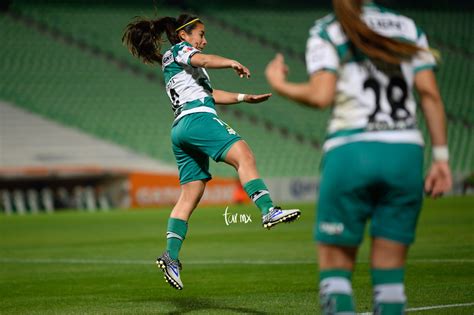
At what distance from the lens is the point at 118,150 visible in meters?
30.7

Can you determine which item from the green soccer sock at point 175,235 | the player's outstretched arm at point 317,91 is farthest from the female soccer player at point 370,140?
the green soccer sock at point 175,235

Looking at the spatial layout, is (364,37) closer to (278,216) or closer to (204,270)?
(278,216)

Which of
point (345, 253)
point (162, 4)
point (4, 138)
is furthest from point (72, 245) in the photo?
point (162, 4)

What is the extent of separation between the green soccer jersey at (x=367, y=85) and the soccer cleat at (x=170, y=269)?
3423 mm

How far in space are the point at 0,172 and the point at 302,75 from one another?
13948 mm

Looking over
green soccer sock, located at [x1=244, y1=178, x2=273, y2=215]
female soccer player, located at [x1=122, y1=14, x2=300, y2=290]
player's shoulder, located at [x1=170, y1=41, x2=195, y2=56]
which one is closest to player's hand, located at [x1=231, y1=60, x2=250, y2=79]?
female soccer player, located at [x1=122, y1=14, x2=300, y2=290]

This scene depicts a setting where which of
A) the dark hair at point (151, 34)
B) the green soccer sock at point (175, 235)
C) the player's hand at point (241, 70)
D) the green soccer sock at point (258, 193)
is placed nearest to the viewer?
the player's hand at point (241, 70)

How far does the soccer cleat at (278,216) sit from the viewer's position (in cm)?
706

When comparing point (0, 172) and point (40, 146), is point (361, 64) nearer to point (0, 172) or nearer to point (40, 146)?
point (0, 172)

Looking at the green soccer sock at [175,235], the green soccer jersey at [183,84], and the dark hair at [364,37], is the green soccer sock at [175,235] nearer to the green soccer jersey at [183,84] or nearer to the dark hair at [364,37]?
the green soccer jersey at [183,84]

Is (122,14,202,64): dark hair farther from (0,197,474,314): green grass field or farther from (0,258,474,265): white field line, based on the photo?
(0,258,474,265): white field line

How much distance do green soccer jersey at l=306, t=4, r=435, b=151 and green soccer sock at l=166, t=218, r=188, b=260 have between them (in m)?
3.63

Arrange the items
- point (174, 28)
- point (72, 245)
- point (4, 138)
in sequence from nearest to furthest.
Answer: point (174, 28) → point (72, 245) → point (4, 138)

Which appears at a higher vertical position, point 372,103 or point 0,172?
point 372,103
